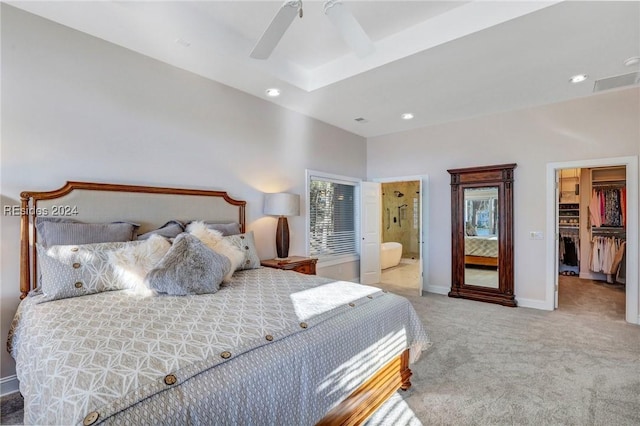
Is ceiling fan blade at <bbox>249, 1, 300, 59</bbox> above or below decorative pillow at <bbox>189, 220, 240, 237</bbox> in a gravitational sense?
above

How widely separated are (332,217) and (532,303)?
130 inches

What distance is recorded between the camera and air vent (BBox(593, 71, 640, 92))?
341 cm

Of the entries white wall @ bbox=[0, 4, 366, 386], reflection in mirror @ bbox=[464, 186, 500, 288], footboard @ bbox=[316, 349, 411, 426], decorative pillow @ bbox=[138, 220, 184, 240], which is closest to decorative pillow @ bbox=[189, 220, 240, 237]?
decorative pillow @ bbox=[138, 220, 184, 240]

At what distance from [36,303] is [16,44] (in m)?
2.01

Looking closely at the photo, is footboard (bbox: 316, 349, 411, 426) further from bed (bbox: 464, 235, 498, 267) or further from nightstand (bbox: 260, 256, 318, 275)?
bed (bbox: 464, 235, 498, 267)

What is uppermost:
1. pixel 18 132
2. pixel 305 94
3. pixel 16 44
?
pixel 305 94

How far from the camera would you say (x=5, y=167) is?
230 centimetres

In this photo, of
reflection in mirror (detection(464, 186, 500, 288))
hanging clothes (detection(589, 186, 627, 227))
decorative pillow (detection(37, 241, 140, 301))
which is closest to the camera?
decorative pillow (detection(37, 241, 140, 301))

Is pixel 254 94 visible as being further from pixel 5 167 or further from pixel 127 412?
pixel 127 412

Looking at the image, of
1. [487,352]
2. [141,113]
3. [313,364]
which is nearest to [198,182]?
[141,113]

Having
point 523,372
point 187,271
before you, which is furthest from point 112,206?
point 523,372

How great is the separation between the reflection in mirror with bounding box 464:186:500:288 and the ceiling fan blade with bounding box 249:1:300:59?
151 inches

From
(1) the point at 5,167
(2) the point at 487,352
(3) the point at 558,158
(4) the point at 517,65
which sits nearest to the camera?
(1) the point at 5,167

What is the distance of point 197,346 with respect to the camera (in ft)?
4.35
